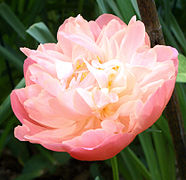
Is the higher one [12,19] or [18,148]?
[12,19]

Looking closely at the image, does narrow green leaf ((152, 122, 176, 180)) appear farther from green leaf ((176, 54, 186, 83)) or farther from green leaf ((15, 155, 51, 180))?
green leaf ((15, 155, 51, 180))

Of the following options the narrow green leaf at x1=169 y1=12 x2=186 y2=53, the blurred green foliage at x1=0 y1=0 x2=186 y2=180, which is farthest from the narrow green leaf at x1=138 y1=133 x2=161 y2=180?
the narrow green leaf at x1=169 y1=12 x2=186 y2=53

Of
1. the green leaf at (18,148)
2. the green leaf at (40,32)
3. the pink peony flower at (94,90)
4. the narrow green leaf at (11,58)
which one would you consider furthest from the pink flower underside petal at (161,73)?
the green leaf at (18,148)

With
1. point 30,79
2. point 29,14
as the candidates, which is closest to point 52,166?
point 29,14

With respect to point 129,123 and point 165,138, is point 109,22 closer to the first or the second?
point 129,123

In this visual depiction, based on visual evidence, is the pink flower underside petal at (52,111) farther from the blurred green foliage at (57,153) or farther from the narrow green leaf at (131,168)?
the narrow green leaf at (131,168)

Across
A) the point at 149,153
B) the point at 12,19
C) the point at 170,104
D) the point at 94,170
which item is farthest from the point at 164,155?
the point at 12,19

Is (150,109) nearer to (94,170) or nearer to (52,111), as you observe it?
(52,111)
